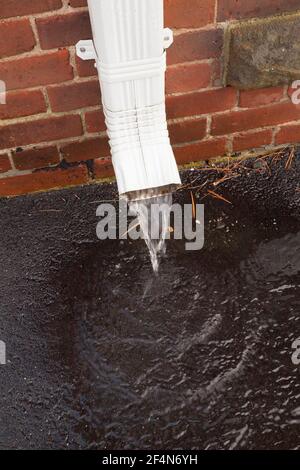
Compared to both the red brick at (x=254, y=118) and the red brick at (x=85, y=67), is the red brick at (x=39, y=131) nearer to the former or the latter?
the red brick at (x=85, y=67)

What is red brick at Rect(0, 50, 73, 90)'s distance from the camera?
1.71 meters

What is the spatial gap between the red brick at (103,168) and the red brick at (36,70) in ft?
1.25

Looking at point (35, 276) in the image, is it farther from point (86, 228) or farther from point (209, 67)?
point (209, 67)

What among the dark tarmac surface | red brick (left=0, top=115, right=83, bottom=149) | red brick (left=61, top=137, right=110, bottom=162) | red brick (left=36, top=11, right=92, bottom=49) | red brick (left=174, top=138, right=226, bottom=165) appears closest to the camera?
the dark tarmac surface

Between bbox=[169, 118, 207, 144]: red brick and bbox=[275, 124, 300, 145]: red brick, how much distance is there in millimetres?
334

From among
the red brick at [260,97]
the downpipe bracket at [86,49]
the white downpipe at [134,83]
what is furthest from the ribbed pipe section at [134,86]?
the red brick at [260,97]

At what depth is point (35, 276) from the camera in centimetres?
185

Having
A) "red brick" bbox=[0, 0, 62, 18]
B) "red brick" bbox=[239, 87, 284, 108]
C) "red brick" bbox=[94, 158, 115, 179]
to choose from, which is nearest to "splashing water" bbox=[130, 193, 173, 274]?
"red brick" bbox=[94, 158, 115, 179]

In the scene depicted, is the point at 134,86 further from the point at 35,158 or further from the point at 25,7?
the point at 35,158

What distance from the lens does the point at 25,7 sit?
1.59 m

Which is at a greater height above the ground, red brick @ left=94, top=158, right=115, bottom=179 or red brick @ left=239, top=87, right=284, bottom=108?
red brick @ left=239, top=87, right=284, bottom=108

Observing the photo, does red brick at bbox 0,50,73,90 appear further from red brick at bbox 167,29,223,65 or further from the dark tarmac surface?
the dark tarmac surface

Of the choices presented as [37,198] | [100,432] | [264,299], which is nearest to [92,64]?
[37,198]
